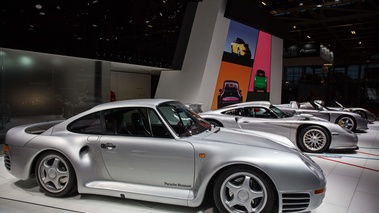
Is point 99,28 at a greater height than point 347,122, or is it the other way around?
point 99,28

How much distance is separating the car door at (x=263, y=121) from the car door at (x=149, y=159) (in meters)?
3.46

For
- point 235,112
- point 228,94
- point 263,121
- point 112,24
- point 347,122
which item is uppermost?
point 112,24

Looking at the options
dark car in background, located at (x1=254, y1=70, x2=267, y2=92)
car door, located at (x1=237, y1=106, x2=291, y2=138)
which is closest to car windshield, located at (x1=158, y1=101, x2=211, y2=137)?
car door, located at (x1=237, y1=106, x2=291, y2=138)

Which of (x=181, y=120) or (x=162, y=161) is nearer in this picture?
(x=162, y=161)

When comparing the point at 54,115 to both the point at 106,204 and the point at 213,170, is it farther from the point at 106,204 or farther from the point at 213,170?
the point at 213,170

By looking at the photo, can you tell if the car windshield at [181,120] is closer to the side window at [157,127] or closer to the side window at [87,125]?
the side window at [157,127]

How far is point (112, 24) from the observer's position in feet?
25.7

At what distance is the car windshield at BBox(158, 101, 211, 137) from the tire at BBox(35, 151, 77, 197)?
125 cm

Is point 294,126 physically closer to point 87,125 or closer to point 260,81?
point 87,125

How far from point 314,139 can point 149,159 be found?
416 cm

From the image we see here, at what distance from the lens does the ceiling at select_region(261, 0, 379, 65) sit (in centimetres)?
1282

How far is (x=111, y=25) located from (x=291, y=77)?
21279 mm

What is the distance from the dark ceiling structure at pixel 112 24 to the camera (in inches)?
234

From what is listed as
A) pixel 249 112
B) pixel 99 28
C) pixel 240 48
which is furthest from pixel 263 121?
pixel 240 48
